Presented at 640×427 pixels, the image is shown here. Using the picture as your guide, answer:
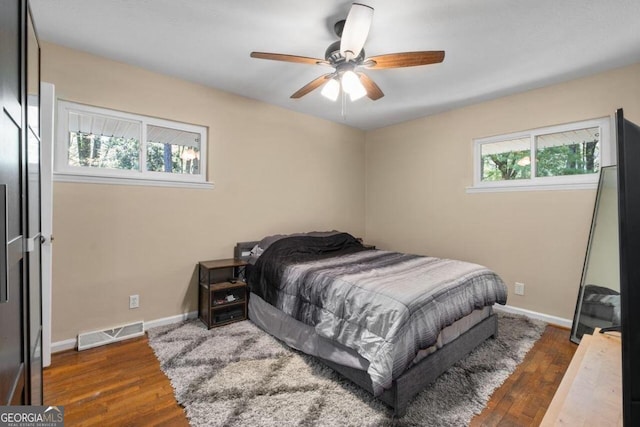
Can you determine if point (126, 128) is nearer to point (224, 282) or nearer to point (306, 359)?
point (224, 282)

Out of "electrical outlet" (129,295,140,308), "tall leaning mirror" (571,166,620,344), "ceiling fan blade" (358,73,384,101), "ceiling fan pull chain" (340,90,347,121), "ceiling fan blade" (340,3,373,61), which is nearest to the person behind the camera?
"ceiling fan blade" (340,3,373,61)

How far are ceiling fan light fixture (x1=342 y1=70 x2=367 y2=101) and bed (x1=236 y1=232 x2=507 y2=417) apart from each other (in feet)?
4.72

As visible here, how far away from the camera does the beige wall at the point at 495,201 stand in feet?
9.37

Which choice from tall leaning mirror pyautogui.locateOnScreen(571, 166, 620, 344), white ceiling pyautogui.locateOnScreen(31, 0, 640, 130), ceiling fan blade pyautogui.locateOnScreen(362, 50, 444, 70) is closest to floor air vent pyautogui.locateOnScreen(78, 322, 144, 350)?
white ceiling pyautogui.locateOnScreen(31, 0, 640, 130)

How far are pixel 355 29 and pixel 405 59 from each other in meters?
0.44

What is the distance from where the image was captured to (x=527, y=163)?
10.7 feet

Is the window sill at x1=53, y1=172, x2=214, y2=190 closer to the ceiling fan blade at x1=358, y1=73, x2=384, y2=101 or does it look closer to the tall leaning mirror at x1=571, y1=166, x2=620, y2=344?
the ceiling fan blade at x1=358, y1=73, x2=384, y2=101

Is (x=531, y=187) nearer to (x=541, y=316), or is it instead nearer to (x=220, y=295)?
(x=541, y=316)

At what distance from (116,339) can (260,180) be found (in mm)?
2147

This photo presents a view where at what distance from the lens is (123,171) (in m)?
2.74

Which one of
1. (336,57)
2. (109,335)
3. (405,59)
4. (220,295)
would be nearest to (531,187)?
(405,59)

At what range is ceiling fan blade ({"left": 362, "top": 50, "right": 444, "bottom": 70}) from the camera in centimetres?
185

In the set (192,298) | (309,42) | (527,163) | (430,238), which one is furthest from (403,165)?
(192,298)

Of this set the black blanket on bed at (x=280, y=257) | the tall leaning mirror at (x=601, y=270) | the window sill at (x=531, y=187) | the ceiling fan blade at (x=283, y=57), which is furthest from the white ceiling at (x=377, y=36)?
the black blanket on bed at (x=280, y=257)
